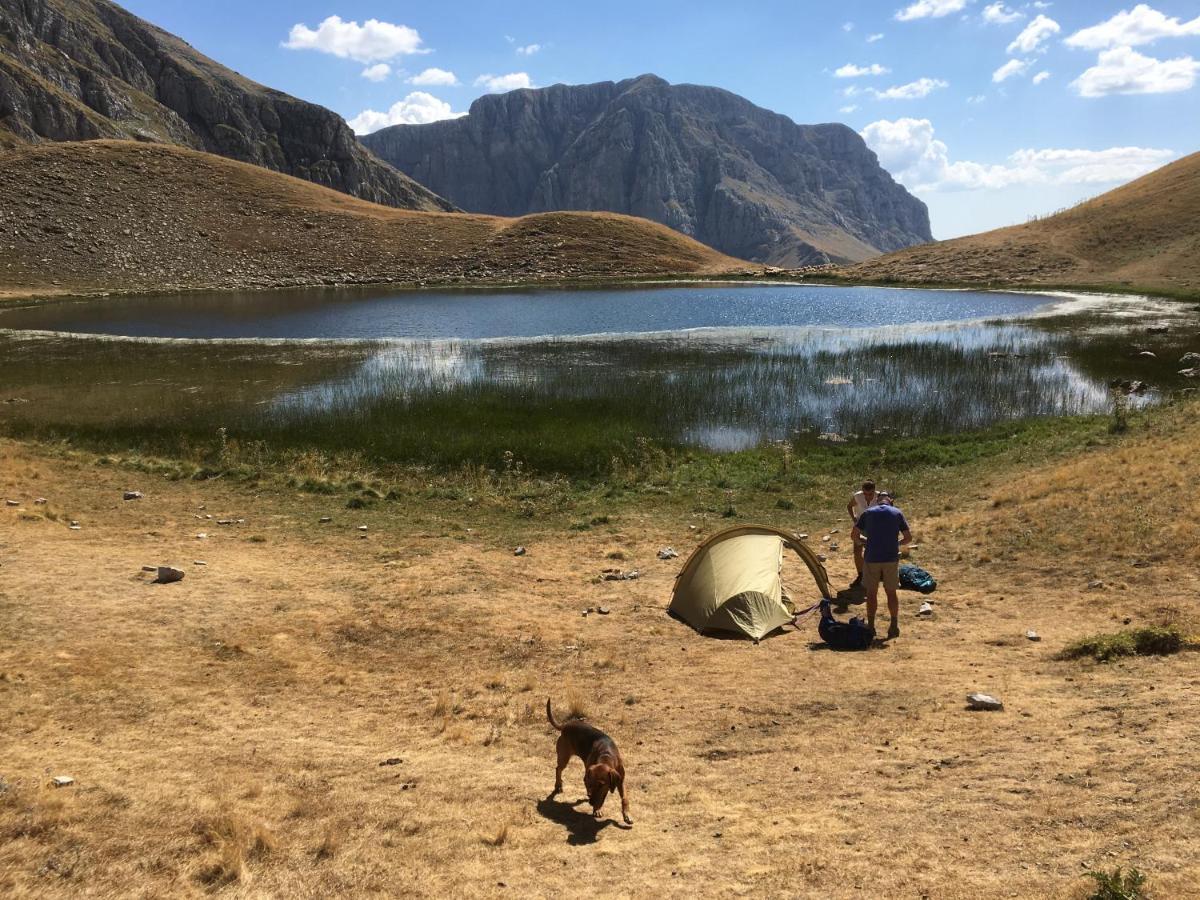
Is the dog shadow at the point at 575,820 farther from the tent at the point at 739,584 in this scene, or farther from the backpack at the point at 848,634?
the backpack at the point at 848,634

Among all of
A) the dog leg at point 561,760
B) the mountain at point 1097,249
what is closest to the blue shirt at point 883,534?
the dog leg at point 561,760

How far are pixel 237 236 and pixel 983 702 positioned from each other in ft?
382

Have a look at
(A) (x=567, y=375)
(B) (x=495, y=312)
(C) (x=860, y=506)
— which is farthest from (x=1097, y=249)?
(C) (x=860, y=506)

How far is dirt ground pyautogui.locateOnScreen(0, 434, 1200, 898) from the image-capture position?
21.3 feet

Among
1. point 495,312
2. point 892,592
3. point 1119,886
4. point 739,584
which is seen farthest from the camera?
point 495,312

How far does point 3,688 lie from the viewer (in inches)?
376

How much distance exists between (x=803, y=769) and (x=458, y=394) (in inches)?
1051

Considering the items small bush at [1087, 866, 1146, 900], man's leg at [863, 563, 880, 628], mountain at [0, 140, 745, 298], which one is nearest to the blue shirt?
man's leg at [863, 563, 880, 628]

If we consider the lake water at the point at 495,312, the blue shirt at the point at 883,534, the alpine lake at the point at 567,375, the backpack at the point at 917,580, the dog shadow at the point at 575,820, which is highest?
the lake water at the point at 495,312

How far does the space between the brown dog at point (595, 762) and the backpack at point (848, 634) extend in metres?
5.55

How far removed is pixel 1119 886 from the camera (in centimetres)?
533

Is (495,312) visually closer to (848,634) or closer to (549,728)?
(848,634)

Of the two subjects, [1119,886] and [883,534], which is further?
[883,534]

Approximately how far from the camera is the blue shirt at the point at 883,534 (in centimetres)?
1247
